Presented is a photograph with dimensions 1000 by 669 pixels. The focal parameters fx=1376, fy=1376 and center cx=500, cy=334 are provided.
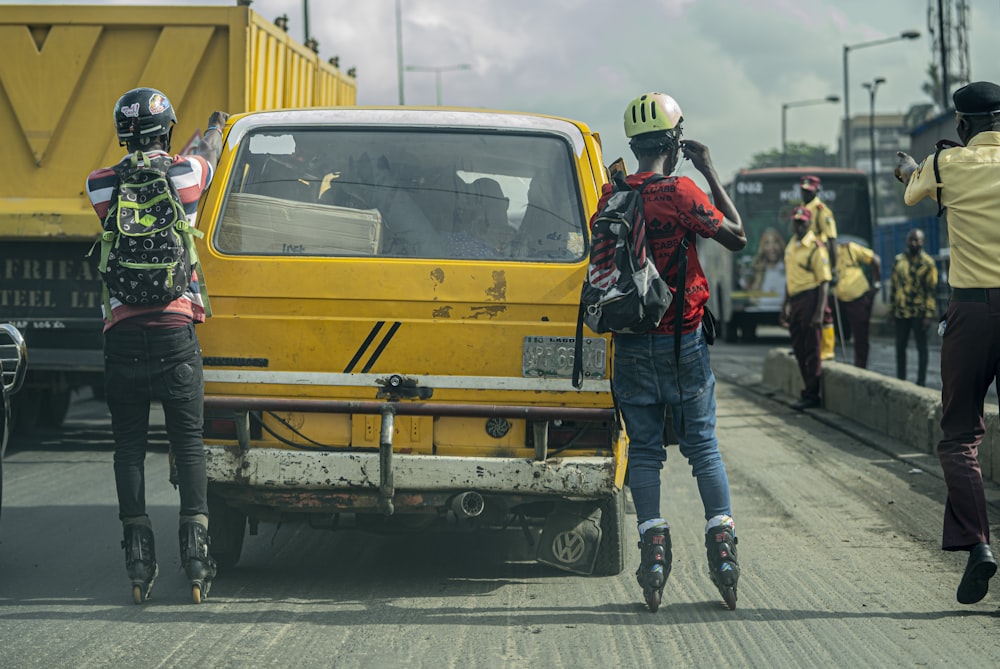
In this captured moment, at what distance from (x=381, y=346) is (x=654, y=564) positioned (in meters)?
1.33

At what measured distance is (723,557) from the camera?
16.4 feet

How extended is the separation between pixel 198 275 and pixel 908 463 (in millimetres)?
5622

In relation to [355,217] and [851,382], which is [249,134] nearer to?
[355,217]

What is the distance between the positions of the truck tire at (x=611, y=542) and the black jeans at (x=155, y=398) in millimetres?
1622

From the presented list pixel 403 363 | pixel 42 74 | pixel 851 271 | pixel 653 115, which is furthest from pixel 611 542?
pixel 851 271

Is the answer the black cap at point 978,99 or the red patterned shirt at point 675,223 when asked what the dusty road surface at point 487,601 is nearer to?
the red patterned shirt at point 675,223

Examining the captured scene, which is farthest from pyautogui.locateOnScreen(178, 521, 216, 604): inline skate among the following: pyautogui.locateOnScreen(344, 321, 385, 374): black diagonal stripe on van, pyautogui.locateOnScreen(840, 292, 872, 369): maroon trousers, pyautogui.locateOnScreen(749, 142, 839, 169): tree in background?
pyautogui.locateOnScreen(749, 142, 839, 169): tree in background

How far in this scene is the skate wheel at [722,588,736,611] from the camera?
5.04 m

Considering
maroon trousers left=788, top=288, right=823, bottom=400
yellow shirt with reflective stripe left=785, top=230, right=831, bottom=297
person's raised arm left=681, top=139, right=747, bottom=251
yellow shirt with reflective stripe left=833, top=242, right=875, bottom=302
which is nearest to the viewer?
person's raised arm left=681, top=139, right=747, bottom=251

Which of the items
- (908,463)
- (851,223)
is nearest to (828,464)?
(908,463)

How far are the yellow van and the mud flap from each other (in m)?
0.02

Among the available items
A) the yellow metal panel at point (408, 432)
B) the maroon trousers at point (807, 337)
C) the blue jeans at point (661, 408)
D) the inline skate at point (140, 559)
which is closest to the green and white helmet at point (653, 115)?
the blue jeans at point (661, 408)

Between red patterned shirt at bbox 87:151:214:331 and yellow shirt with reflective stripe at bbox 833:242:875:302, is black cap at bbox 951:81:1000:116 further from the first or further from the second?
yellow shirt with reflective stripe at bbox 833:242:875:302

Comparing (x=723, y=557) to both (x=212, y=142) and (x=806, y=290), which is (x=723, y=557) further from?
(x=806, y=290)
